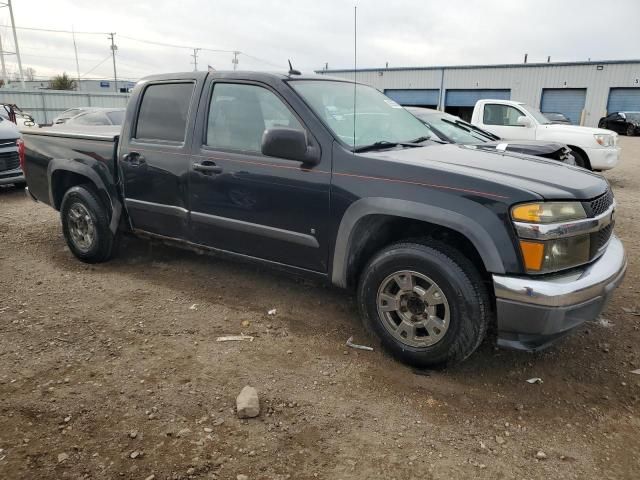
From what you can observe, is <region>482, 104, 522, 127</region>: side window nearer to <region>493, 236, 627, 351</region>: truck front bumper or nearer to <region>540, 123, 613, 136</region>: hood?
<region>540, 123, 613, 136</region>: hood

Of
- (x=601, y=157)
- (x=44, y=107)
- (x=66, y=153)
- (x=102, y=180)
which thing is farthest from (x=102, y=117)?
(x=44, y=107)

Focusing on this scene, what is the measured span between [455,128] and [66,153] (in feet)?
17.9

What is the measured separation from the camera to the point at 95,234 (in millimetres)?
4898

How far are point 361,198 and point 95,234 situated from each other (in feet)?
9.80

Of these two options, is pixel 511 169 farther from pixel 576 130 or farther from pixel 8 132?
pixel 8 132

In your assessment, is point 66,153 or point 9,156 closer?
point 66,153

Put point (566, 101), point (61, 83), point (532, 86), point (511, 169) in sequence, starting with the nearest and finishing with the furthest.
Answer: point (511, 169)
point (566, 101)
point (532, 86)
point (61, 83)

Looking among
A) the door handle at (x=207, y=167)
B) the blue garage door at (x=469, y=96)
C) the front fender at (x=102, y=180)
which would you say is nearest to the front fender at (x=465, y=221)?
the door handle at (x=207, y=167)

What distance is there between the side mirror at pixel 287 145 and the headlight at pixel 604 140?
8653 millimetres

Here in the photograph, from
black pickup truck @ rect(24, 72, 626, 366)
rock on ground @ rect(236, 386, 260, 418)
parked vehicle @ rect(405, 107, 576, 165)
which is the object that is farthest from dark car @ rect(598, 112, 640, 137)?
rock on ground @ rect(236, 386, 260, 418)

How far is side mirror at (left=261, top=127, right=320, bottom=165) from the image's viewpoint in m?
3.22

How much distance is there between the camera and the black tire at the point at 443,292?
286 cm

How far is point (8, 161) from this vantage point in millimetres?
8867

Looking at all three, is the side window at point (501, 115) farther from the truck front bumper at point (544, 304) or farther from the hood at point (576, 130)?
the truck front bumper at point (544, 304)
